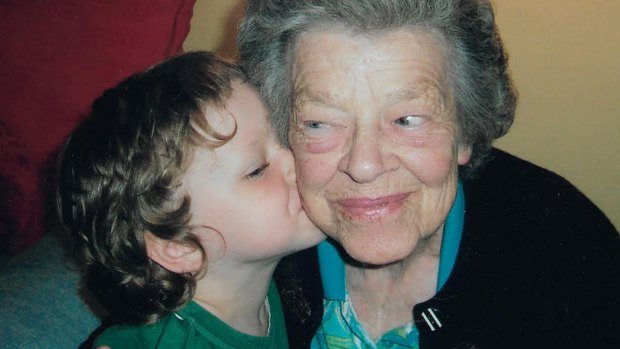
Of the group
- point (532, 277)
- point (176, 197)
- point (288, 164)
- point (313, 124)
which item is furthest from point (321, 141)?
point (532, 277)

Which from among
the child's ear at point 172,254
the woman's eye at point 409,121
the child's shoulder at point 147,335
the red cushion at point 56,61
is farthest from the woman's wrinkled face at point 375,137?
the red cushion at point 56,61

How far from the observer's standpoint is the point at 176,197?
1307mm

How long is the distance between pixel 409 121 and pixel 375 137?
0.29 feet

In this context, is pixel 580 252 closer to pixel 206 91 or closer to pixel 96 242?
pixel 206 91

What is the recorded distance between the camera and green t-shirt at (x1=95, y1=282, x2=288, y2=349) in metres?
1.30

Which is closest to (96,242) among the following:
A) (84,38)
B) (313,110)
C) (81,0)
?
(313,110)

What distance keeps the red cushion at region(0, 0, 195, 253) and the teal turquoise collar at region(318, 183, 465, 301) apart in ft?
3.05

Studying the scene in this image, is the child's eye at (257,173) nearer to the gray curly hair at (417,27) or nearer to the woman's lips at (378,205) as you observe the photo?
the gray curly hair at (417,27)

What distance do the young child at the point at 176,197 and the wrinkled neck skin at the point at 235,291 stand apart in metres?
0.02

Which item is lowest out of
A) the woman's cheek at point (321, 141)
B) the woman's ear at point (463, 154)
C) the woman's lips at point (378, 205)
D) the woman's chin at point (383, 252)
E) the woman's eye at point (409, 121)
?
the woman's chin at point (383, 252)

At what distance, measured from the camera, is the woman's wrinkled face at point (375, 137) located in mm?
1105

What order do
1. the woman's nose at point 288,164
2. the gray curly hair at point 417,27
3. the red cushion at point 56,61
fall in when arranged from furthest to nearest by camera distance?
the red cushion at point 56,61
the woman's nose at point 288,164
the gray curly hair at point 417,27

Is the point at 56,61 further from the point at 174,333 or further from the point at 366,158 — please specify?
the point at 366,158

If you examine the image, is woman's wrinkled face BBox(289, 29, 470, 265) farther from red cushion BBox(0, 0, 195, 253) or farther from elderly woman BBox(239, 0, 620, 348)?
red cushion BBox(0, 0, 195, 253)
